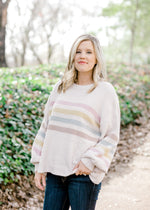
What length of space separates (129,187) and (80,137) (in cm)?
309

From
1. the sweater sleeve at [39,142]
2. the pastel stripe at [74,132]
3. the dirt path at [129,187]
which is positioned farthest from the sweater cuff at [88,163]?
the dirt path at [129,187]

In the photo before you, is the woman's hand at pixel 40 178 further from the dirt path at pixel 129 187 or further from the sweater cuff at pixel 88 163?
the dirt path at pixel 129 187

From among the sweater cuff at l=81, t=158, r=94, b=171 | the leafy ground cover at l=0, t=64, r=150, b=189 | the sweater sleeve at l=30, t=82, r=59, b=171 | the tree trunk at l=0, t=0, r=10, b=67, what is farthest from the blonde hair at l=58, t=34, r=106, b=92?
the tree trunk at l=0, t=0, r=10, b=67

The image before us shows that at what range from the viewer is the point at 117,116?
1.91m

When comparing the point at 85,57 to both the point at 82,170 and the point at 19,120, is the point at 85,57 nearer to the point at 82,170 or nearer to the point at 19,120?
the point at 82,170

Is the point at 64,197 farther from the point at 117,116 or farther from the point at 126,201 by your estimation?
the point at 126,201

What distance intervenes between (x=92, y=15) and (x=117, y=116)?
64.9 ft

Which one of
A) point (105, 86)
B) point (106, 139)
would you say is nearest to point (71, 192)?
point (106, 139)

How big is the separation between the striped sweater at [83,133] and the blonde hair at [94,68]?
90 mm

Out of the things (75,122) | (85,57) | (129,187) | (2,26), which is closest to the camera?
(75,122)

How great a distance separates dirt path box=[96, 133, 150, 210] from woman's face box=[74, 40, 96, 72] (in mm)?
2609

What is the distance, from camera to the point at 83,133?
1854 mm

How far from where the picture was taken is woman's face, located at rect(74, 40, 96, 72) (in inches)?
78.4

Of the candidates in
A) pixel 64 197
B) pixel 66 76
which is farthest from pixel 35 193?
pixel 66 76
